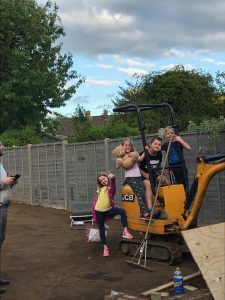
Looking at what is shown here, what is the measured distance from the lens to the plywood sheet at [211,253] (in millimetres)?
5651

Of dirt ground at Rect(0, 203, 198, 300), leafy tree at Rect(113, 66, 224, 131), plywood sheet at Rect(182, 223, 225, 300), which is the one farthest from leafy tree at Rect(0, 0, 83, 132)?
plywood sheet at Rect(182, 223, 225, 300)

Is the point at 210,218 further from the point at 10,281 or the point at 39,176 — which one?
the point at 39,176

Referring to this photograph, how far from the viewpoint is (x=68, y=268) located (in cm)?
837

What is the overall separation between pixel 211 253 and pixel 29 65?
26.4m

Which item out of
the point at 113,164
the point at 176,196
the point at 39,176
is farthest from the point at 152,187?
the point at 39,176

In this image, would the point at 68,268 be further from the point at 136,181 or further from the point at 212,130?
the point at 212,130

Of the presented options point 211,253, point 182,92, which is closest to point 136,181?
point 211,253

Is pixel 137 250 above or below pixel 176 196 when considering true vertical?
below

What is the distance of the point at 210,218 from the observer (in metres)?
10.4

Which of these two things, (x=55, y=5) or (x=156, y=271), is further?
(x=55, y=5)

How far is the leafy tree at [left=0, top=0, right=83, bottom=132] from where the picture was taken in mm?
29844

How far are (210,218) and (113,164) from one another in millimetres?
4007

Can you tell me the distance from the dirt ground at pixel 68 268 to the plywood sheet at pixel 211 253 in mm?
1276

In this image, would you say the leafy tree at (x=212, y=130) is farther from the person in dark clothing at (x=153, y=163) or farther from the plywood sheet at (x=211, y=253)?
the plywood sheet at (x=211, y=253)
